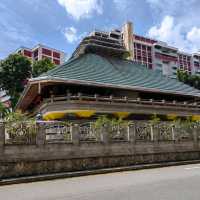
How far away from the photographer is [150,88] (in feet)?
102

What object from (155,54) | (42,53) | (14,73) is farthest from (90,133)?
(155,54)

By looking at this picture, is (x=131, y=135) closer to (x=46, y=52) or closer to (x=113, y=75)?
(x=113, y=75)

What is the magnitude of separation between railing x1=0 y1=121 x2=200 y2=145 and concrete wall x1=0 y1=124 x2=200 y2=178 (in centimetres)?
6

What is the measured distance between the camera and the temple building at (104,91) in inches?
1037

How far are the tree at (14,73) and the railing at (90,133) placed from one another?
29.2 m

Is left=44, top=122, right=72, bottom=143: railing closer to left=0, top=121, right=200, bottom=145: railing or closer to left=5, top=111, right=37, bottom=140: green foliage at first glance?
left=0, top=121, right=200, bottom=145: railing

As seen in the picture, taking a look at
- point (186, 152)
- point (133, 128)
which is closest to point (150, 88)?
point (186, 152)

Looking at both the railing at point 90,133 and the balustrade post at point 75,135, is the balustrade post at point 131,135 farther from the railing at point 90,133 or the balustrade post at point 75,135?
the balustrade post at point 75,135

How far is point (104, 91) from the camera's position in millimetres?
29594

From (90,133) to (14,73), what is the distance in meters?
30.2

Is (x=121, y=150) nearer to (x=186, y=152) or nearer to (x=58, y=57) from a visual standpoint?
(x=186, y=152)

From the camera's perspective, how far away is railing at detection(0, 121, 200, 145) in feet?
48.4

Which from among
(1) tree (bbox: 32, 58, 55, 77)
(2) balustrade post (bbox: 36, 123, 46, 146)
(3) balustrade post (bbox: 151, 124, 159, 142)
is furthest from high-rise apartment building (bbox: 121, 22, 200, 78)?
(2) balustrade post (bbox: 36, 123, 46, 146)

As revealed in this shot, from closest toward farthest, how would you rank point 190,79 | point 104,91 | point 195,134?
point 195,134 → point 104,91 → point 190,79
